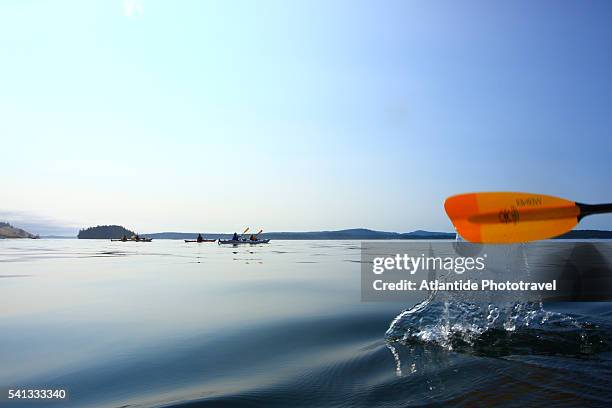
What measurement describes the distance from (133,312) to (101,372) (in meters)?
3.93

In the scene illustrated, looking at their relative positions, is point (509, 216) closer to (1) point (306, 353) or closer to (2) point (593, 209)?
(2) point (593, 209)

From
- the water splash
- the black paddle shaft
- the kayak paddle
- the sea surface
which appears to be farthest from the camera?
the kayak paddle

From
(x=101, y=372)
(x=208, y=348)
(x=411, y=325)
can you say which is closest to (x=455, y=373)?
(x=411, y=325)

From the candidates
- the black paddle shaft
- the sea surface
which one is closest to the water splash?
the sea surface

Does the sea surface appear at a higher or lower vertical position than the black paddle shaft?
lower

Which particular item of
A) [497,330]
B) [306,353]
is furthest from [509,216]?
[306,353]

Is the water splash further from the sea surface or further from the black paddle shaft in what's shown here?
the black paddle shaft

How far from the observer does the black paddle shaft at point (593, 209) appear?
185 inches

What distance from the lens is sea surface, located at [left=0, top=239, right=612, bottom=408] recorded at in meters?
3.51

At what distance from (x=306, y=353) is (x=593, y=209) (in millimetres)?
4593

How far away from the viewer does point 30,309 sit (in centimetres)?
860

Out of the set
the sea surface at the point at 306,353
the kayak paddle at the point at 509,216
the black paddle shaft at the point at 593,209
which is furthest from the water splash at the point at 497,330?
the black paddle shaft at the point at 593,209

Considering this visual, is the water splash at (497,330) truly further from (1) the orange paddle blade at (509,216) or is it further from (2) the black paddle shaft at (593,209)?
(2) the black paddle shaft at (593,209)

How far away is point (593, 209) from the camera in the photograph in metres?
5.07
